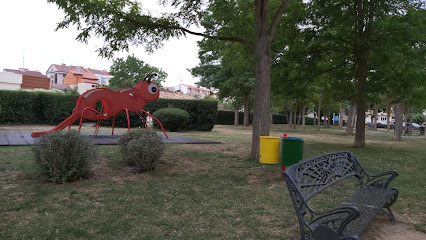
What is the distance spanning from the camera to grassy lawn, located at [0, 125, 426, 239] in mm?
3439

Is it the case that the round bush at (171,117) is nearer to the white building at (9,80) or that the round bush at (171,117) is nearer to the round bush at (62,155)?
the round bush at (62,155)

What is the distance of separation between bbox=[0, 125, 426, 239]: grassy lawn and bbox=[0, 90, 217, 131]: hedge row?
13595mm

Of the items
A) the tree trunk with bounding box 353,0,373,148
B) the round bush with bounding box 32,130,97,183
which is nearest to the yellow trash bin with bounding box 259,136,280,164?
the round bush with bounding box 32,130,97,183

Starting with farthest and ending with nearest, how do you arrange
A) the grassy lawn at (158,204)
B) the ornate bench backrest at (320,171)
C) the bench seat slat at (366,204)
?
the grassy lawn at (158,204)
the ornate bench backrest at (320,171)
the bench seat slat at (366,204)

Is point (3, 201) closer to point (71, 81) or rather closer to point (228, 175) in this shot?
point (228, 175)

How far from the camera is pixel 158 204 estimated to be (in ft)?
14.5

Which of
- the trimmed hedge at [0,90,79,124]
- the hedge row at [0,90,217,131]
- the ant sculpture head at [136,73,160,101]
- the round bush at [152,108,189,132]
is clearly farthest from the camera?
the hedge row at [0,90,217,131]

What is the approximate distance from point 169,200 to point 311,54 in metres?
11.1

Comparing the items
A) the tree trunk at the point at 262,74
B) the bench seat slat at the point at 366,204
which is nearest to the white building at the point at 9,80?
the tree trunk at the point at 262,74

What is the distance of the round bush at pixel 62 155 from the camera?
16.8 feet

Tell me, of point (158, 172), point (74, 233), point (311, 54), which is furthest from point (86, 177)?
point (311, 54)

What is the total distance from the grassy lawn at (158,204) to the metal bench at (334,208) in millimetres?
558

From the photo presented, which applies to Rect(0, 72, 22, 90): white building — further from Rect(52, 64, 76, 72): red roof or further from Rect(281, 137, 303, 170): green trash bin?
Rect(281, 137, 303, 170): green trash bin

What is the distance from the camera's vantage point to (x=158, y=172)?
6562 mm
